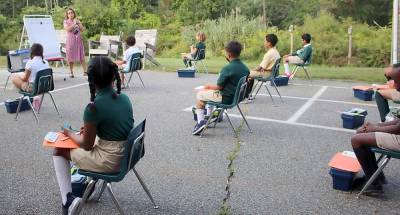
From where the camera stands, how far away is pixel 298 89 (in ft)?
31.5

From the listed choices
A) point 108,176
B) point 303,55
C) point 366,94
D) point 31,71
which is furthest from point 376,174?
point 303,55

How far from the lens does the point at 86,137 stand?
3078 mm

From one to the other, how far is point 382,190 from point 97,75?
8.99 ft

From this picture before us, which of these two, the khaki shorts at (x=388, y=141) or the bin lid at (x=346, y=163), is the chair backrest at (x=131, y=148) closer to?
the bin lid at (x=346, y=163)

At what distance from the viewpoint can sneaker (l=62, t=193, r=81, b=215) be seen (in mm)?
3136

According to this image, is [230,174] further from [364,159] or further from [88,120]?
[88,120]

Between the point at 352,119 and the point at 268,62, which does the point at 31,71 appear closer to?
the point at 268,62

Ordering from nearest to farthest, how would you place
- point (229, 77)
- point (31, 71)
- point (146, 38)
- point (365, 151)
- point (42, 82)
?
point (365, 151), point (229, 77), point (42, 82), point (31, 71), point (146, 38)

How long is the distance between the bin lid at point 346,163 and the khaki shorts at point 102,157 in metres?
2.02

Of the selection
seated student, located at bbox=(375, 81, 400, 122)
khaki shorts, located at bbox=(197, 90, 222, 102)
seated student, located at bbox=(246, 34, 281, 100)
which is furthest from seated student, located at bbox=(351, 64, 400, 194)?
seated student, located at bbox=(246, 34, 281, 100)

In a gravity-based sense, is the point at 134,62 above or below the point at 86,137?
above

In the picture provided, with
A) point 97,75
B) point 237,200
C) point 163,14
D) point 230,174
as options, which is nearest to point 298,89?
point 230,174

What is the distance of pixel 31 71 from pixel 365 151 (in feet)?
16.7

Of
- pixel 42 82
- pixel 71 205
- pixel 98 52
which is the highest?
pixel 98 52
